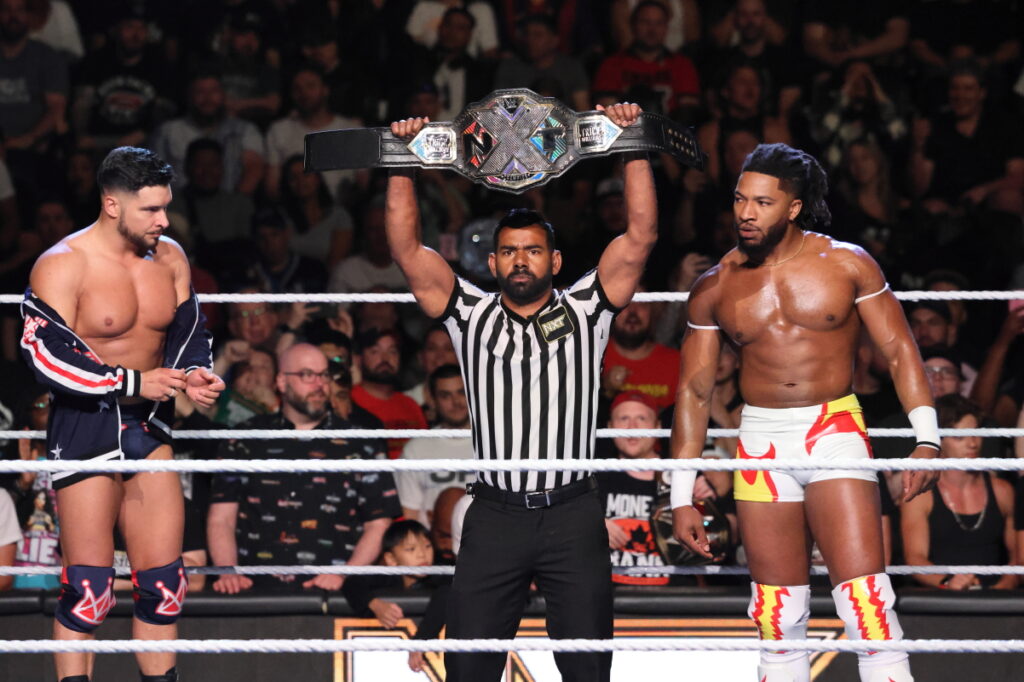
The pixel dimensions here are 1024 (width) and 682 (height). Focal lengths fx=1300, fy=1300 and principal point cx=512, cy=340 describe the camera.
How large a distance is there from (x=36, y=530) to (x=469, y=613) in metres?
1.88

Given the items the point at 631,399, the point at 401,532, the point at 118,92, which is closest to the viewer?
the point at 401,532

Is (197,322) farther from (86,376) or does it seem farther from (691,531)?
(691,531)

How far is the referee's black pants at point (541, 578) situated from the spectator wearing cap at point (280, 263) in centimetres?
284

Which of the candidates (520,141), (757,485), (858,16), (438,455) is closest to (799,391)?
(757,485)

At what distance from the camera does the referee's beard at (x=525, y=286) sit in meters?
3.04

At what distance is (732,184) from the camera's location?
575cm

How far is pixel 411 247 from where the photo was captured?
3113 mm

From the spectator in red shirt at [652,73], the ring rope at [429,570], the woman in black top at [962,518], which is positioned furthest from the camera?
the spectator in red shirt at [652,73]

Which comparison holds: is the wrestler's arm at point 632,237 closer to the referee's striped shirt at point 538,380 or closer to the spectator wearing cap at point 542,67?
the referee's striped shirt at point 538,380

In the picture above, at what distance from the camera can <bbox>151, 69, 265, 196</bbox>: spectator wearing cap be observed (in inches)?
238

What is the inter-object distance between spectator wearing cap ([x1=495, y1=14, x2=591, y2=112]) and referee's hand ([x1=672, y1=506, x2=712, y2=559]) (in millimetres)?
3254

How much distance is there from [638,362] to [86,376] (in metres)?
2.42

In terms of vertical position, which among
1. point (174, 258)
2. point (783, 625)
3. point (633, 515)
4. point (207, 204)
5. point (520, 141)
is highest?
point (207, 204)

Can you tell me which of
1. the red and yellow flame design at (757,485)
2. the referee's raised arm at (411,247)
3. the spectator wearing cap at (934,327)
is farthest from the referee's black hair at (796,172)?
the spectator wearing cap at (934,327)
